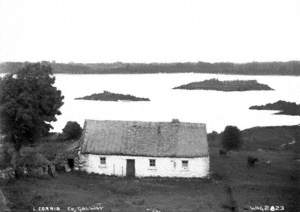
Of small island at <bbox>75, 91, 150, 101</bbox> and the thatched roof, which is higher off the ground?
small island at <bbox>75, 91, 150, 101</bbox>

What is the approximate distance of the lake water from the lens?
51.1 meters

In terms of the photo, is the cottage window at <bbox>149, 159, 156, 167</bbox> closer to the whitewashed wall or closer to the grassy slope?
the whitewashed wall

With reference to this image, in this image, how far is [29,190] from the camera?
2850 centimetres

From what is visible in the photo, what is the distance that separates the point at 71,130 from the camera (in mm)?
52344

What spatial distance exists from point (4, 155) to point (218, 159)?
653 inches

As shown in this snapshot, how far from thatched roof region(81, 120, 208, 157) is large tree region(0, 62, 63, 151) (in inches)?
122

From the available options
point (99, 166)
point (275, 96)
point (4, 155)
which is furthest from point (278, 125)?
point (4, 155)

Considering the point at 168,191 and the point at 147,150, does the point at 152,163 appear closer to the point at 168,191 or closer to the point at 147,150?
the point at 147,150

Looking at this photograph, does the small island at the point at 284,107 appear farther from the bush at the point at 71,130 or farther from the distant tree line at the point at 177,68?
the bush at the point at 71,130

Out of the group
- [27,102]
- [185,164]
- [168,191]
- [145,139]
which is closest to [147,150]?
[145,139]

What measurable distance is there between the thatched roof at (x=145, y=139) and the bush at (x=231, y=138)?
13.9 m

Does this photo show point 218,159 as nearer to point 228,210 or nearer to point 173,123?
point 173,123

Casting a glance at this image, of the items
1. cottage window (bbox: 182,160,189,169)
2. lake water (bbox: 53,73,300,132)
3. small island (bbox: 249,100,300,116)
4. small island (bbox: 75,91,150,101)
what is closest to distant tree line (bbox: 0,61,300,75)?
lake water (bbox: 53,73,300,132)

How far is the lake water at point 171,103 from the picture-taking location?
51125 millimetres
